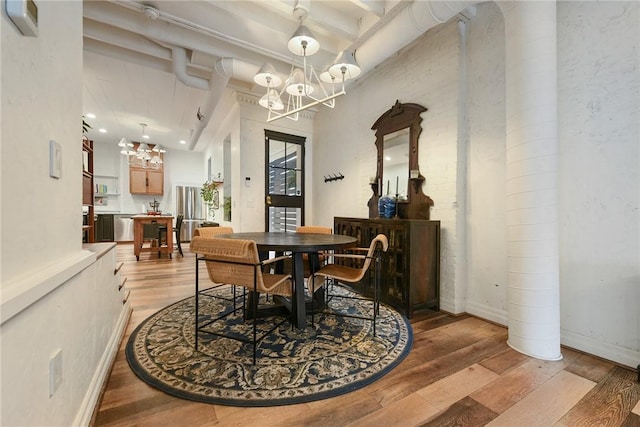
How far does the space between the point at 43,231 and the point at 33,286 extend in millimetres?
285

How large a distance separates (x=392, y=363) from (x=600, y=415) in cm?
102

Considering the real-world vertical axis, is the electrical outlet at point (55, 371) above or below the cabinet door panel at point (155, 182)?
below

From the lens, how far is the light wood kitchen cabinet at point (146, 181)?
8133 millimetres

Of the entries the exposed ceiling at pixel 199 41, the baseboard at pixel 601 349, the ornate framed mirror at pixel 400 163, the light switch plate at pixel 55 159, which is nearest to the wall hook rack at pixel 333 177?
the ornate framed mirror at pixel 400 163

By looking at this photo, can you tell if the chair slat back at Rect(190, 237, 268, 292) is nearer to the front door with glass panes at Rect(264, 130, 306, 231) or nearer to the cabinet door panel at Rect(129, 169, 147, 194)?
the front door with glass panes at Rect(264, 130, 306, 231)

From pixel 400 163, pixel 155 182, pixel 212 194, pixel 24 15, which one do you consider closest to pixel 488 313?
pixel 400 163

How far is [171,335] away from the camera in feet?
6.97

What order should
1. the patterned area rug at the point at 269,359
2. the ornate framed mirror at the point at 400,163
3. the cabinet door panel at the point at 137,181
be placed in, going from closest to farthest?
the patterned area rug at the point at 269,359 < the ornate framed mirror at the point at 400,163 < the cabinet door panel at the point at 137,181

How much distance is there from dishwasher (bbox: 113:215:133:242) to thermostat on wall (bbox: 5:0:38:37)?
8563mm

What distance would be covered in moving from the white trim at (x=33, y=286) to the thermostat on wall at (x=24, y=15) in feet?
2.41

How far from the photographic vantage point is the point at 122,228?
26.2ft

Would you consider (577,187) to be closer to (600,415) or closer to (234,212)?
(600,415)

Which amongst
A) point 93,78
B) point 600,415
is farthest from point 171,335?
point 93,78

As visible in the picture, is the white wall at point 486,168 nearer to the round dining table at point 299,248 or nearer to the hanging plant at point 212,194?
the round dining table at point 299,248
